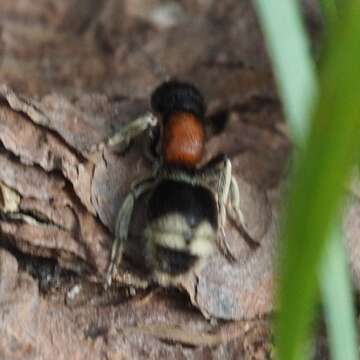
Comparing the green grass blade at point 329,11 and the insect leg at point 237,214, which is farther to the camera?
the insect leg at point 237,214

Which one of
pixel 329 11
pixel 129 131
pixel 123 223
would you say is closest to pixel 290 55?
pixel 329 11

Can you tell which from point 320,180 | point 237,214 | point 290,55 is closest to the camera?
point 320,180

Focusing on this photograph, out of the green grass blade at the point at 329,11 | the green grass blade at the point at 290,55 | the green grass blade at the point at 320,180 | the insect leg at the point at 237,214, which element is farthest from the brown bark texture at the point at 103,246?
the green grass blade at the point at 320,180

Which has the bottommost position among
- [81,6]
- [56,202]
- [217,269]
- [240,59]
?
[217,269]

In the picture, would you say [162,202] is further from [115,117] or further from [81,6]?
[81,6]

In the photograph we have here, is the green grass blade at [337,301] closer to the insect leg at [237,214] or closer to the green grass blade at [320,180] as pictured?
the green grass blade at [320,180]

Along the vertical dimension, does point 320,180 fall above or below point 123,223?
below

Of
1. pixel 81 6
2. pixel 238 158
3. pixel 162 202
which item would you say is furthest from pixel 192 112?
pixel 81 6

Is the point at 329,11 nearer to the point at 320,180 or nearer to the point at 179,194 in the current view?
the point at 179,194

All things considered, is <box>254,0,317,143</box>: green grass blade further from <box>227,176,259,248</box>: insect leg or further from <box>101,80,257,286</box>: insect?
<box>227,176,259,248</box>: insect leg
